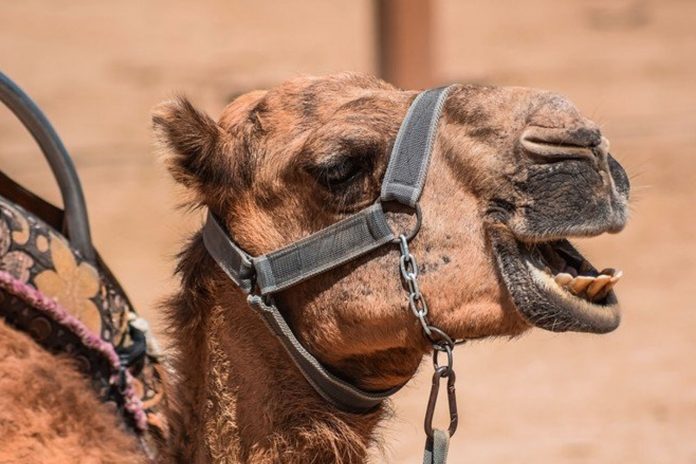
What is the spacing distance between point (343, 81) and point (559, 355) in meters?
4.72

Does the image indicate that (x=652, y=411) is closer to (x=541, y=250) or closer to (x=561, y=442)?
(x=561, y=442)

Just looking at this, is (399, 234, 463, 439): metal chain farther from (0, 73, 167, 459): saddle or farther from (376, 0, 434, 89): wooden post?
(376, 0, 434, 89): wooden post

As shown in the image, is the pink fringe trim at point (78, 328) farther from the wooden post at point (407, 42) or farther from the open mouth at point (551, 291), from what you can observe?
the wooden post at point (407, 42)

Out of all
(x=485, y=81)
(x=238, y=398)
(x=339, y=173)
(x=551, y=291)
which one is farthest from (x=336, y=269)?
(x=485, y=81)

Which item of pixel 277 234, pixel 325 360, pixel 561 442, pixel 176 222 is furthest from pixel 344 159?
pixel 176 222

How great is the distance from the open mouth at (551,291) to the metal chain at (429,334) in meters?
0.20

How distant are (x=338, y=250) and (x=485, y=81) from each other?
10.6m

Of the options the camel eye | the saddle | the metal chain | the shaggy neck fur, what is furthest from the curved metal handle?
the metal chain

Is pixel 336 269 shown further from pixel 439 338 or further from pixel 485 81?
pixel 485 81

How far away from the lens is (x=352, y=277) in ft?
10.6

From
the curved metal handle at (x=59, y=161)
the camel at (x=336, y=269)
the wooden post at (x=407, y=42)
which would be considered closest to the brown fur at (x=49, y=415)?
the camel at (x=336, y=269)

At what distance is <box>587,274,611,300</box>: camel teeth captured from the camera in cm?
301

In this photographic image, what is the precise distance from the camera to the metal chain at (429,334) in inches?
120

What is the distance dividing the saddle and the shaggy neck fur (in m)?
0.14
